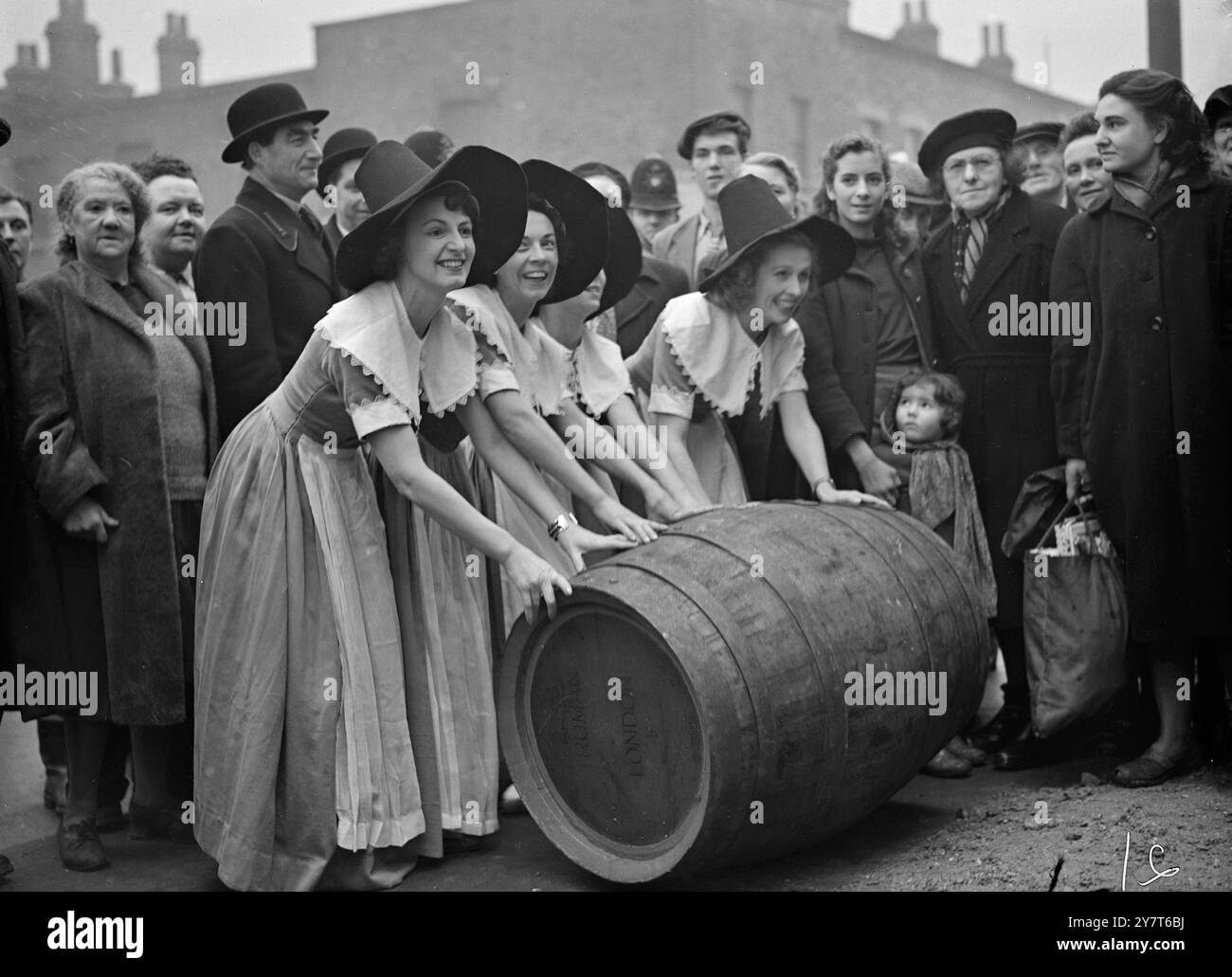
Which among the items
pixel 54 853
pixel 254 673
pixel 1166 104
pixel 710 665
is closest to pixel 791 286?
pixel 1166 104

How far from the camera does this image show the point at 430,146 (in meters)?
6.06

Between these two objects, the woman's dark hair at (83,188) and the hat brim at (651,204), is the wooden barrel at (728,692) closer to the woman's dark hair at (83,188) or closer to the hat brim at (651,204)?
the woman's dark hair at (83,188)

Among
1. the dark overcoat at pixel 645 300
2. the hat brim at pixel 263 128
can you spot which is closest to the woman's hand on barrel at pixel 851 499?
the dark overcoat at pixel 645 300

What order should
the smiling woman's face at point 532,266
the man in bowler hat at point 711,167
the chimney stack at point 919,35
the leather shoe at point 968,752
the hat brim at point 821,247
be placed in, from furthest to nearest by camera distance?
the chimney stack at point 919,35, the man in bowler hat at point 711,167, the leather shoe at point 968,752, the hat brim at point 821,247, the smiling woman's face at point 532,266

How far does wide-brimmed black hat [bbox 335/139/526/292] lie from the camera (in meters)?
4.07

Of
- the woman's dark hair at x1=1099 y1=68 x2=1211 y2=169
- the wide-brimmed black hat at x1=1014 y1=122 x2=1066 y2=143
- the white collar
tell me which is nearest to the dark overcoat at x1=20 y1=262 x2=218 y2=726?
the white collar

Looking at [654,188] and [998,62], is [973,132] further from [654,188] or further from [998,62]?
[998,62]

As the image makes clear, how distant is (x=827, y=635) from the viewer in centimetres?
392

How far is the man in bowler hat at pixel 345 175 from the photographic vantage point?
5.95m

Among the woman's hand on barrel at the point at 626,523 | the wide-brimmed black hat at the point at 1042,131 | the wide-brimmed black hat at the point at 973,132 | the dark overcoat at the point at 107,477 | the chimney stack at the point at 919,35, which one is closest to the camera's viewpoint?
the woman's hand on barrel at the point at 626,523

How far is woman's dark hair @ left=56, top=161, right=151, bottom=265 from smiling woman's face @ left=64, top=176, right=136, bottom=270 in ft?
0.05

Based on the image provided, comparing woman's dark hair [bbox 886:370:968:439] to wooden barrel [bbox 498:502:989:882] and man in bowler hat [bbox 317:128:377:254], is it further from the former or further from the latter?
man in bowler hat [bbox 317:128:377:254]

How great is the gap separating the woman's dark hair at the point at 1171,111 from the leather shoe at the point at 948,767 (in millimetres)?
2197

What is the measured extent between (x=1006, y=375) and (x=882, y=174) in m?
0.93
